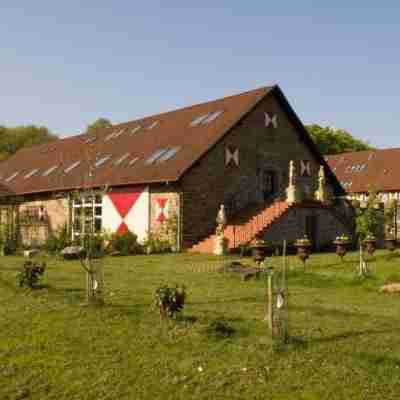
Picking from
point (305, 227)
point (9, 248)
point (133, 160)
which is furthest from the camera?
point (133, 160)

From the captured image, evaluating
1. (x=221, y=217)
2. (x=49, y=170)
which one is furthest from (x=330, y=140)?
(x=221, y=217)

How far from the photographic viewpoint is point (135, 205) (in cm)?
2333

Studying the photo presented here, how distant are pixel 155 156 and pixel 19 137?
48013 millimetres

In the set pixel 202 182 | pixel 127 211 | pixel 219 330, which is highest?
pixel 202 182

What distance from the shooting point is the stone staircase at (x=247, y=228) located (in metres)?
20.8

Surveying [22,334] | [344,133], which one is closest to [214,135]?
[22,334]

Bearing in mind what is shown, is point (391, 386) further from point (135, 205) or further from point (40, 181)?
point (40, 181)

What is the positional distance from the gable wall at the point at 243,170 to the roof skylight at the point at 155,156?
103 inches

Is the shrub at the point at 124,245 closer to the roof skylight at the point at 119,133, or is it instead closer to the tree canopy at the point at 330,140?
the roof skylight at the point at 119,133

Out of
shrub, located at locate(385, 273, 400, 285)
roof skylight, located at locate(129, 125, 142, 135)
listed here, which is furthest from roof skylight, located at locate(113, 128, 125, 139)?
shrub, located at locate(385, 273, 400, 285)

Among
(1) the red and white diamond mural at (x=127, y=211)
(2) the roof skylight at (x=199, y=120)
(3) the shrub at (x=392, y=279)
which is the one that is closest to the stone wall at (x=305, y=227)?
(1) the red and white diamond mural at (x=127, y=211)

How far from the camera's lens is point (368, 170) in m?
45.3

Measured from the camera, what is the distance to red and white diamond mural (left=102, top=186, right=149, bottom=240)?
2291 cm

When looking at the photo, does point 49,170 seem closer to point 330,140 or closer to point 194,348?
point 194,348
